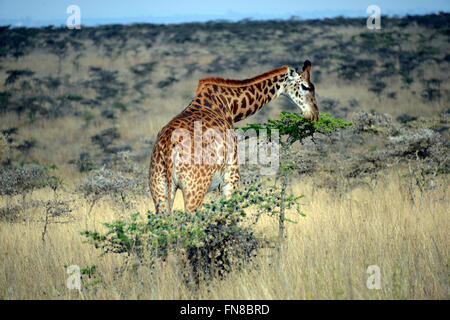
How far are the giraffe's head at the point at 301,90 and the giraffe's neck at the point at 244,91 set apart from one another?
0.10 m

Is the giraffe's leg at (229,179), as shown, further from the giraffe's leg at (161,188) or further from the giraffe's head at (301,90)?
the giraffe's head at (301,90)

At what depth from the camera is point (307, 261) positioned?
16.9 feet

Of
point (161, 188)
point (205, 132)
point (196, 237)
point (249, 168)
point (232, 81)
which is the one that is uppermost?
point (232, 81)

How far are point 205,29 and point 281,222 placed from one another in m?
47.3

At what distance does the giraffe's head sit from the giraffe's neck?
0.31 feet

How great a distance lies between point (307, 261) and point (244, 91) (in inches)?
102

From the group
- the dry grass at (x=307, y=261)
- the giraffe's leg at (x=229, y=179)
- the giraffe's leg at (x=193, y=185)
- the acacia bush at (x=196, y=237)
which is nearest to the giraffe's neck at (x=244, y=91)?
the giraffe's leg at (x=229, y=179)

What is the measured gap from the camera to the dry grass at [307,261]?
14.6ft

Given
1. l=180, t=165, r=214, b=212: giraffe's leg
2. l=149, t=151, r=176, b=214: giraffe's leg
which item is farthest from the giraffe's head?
l=149, t=151, r=176, b=214: giraffe's leg

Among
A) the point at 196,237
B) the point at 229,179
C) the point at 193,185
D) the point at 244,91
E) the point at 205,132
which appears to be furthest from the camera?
the point at 244,91

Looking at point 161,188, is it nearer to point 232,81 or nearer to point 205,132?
point 205,132

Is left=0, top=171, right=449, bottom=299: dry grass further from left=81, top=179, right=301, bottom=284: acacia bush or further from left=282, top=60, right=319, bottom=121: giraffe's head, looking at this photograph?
left=282, top=60, right=319, bottom=121: giraffe's head

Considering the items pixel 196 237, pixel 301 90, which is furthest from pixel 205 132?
pixel 301 90
